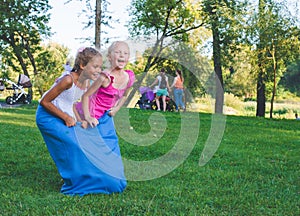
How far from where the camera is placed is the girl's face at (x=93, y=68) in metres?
4.68

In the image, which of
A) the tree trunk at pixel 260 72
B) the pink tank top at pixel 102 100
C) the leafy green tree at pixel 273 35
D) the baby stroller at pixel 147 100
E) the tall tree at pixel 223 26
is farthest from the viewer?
the tall tree at pixel 223 26

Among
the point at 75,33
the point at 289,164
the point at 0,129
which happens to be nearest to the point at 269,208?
the point at 289,164

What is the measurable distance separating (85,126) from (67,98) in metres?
0.33

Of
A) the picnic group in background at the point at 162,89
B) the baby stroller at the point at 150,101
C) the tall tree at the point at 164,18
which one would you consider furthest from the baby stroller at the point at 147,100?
the tall tree at the point at 164,18

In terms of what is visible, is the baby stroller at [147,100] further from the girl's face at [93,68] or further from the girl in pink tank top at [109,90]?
the girl's face at [93,68]

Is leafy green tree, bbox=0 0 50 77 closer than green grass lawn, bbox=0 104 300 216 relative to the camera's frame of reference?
No

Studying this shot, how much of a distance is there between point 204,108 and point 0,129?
4.04m

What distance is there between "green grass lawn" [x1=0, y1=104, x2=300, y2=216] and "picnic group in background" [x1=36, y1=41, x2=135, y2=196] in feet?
0.57

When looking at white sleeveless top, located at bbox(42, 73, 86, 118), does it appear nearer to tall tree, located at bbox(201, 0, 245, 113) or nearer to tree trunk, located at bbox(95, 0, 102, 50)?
tree trunk, located at bbox(95, 0, 102, 50)

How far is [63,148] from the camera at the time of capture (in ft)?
15.2

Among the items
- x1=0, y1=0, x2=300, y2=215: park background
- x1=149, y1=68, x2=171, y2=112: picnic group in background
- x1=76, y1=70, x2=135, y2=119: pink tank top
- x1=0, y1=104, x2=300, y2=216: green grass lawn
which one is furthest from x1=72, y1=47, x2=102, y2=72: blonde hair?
x1=149, y1=68, x2=171, y2=112: picnic group in background

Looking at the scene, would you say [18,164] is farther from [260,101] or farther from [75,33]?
[260,101]

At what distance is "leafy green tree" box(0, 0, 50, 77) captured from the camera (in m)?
24.0

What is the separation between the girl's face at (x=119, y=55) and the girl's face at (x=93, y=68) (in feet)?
0.59
